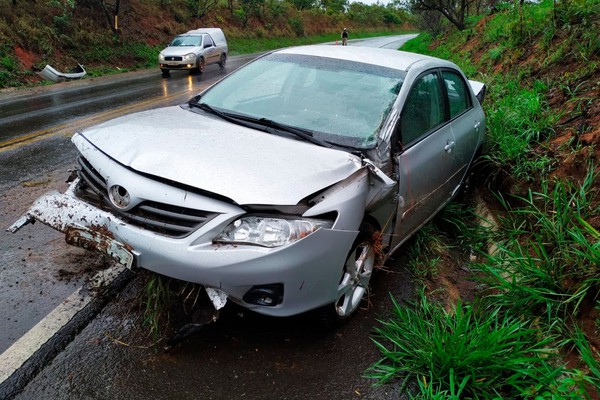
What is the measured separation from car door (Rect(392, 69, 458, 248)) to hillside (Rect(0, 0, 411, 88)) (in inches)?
559

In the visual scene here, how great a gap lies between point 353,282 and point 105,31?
73.9 ft

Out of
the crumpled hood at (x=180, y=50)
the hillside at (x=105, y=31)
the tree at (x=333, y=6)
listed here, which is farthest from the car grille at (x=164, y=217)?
the tree at (x=333, y=6)

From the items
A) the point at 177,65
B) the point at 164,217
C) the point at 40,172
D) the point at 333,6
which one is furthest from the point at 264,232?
the point at 333,6

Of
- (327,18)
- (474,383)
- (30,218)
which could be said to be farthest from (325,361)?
(327,18)

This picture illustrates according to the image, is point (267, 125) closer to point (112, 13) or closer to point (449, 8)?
point (449, 8)

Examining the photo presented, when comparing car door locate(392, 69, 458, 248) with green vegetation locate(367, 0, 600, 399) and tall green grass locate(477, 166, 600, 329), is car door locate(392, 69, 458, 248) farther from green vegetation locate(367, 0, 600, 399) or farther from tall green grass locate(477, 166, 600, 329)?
tall green grass locate(477, 166, 600, 329)

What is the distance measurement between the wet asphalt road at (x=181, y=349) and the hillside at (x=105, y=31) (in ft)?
43.0

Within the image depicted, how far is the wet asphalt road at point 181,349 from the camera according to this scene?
8.22 ft

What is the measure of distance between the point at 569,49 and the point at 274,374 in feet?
22.0

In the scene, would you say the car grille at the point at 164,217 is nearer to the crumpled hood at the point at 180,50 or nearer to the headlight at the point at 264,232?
the headlight at the point at 264,232

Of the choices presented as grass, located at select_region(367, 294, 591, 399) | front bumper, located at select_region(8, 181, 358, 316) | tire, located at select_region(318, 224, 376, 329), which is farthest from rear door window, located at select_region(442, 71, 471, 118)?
front bumper, located at select_region(8, 181, 358, 316)

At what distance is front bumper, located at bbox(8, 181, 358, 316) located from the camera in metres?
2.39

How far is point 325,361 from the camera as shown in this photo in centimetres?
279

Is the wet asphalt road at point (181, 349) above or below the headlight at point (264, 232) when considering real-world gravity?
below
